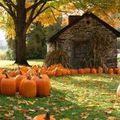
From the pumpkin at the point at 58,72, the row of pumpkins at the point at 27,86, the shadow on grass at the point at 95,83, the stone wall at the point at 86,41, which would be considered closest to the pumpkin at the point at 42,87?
the row of pumpkins at the point at 27,86

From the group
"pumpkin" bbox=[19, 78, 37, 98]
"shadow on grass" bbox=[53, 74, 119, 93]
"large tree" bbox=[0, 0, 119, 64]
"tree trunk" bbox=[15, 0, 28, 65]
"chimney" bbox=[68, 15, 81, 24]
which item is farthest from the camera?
"tree trunk" bbox=[15, 0, 28, 65]

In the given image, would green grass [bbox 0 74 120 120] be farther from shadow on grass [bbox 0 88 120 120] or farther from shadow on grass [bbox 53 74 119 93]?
shadow on grass [bbox 53 74 119 93]

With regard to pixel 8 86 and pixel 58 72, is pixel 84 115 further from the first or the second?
pixel 58 72

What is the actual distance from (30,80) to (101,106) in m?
2.16

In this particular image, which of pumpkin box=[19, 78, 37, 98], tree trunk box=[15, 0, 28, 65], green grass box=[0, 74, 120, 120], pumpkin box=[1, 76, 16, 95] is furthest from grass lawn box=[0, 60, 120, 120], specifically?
tree trunk box=[15, 0, 28, 65]

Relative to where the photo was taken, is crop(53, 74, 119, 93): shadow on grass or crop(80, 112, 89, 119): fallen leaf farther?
crop(53, 74, 119, 93): shadow on grass

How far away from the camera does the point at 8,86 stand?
11.0 metres

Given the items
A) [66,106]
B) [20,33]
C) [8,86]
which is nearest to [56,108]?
[66,106]

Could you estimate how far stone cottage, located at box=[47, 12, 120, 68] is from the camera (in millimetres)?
25891

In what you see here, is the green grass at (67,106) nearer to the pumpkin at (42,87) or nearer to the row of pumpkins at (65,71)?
the pumpkin at (42,87)

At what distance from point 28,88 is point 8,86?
545 millimetres

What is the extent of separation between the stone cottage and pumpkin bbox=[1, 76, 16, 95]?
14693 mm

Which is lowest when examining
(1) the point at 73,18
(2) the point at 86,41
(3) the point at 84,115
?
(3) the point at 84,115

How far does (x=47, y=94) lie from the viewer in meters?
11.2
